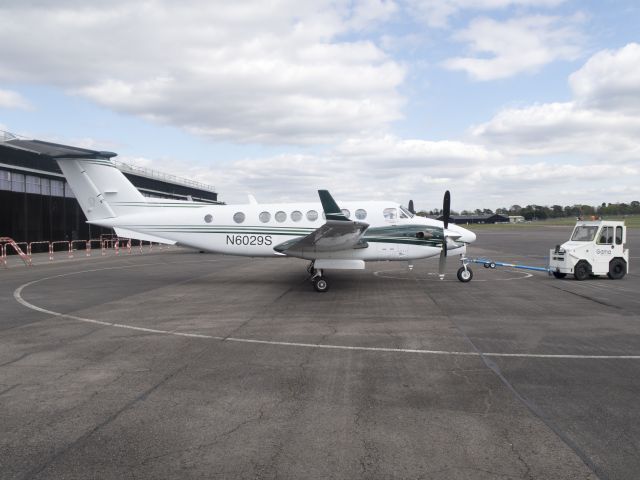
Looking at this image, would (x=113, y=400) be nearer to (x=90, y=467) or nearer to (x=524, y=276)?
(x=90, y=467)

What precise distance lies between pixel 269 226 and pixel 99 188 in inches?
283

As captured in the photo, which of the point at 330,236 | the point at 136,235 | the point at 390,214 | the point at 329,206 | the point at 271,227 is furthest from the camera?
the point at 136,235

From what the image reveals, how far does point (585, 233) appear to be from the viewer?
19266mm

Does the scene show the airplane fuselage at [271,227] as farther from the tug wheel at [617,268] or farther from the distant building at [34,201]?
the distant building at [34,201]

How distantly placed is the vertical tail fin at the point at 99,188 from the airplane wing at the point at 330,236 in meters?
6.89

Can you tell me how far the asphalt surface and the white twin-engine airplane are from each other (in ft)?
10.7

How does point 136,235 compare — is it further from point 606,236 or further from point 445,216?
point 606,236

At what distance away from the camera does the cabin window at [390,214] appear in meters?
17.3

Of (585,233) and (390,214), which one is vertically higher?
(390,214)

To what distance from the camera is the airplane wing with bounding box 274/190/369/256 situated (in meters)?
14.6

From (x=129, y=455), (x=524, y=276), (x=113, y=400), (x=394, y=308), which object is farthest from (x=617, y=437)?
(x=524, y=276)

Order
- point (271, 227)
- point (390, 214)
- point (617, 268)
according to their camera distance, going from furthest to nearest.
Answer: point (617, 268)
point (271, 227)
point (390, 214)

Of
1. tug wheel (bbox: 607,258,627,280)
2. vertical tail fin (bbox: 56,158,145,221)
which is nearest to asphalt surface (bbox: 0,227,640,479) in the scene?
vertical tail fin (bbox: 56,158,145,221)

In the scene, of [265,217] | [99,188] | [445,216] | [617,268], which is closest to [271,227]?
[265,217]
